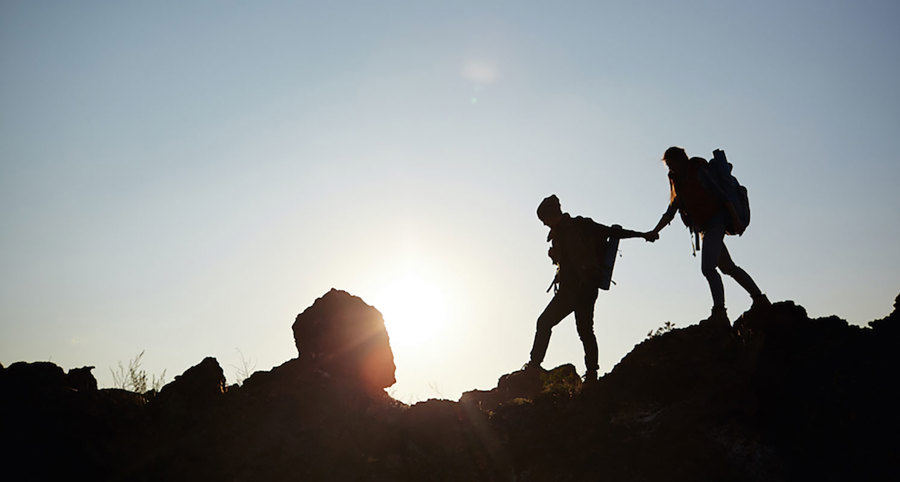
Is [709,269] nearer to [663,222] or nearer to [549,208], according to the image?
[663,222]

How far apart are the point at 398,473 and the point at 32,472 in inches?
124

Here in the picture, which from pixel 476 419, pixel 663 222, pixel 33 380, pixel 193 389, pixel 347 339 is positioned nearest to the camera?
pixel 33 380

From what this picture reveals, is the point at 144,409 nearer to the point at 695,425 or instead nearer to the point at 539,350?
the point at 539,350

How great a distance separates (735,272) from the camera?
8.02 m

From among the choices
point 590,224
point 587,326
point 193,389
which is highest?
point 590,224

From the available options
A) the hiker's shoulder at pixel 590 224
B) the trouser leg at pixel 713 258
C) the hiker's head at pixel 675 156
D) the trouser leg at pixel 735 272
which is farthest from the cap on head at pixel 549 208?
the trouser leg at pixel 735 272

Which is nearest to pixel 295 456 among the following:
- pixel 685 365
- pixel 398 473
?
A: pixel 398 473

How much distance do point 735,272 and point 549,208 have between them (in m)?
2.55

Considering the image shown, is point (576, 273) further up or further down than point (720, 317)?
further up

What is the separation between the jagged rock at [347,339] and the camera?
770cm

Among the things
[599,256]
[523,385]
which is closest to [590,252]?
[599,256]

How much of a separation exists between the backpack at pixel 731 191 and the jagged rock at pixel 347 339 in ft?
14.3

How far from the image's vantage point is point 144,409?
673 centimetres

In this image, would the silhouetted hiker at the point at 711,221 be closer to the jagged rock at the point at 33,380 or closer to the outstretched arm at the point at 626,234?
the outstretched arm at the point at 626,234
